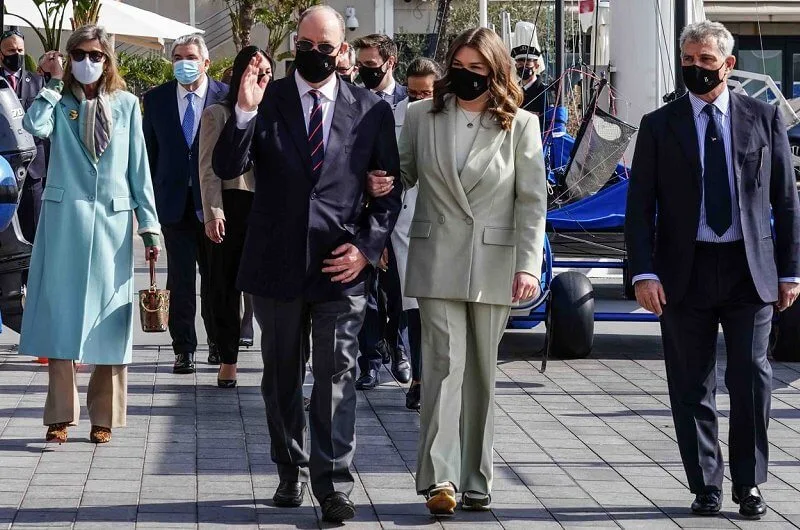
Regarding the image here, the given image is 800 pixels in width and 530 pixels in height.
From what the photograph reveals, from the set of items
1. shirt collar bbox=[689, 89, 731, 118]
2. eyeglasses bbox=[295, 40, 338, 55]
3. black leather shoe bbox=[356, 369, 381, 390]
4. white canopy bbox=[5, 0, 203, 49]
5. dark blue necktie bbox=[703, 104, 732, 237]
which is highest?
white canopy bbox=[5, 0, 203, 49]

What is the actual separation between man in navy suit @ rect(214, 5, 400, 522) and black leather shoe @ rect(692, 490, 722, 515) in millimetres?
1353

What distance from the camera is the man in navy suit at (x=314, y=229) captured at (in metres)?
5.96

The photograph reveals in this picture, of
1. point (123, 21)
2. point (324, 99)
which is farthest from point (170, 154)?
point (123, 21)

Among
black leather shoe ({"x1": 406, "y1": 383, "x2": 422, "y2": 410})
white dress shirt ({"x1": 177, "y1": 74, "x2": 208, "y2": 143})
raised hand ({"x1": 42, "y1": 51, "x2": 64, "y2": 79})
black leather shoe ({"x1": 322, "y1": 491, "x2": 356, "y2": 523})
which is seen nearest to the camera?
A: black leather shoe ({"x1": 322, "y1": 491, "x2": 356, "y2": 523})

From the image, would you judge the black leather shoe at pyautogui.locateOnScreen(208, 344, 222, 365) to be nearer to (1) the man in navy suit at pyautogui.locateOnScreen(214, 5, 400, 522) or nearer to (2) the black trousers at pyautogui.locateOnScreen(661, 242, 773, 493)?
(1) the man in navy suit at pyautogui.locateOnScreen(214, 5, 400, 522)

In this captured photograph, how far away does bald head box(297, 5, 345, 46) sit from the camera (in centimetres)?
598

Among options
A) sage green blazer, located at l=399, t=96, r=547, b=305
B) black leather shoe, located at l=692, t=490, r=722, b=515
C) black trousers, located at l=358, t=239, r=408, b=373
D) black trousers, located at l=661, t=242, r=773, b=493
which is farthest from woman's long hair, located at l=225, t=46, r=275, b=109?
black leather shoe, located at l=692, t=490, r=722, b=515

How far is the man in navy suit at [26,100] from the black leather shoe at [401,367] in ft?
8.44

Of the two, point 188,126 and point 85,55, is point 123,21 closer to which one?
point 188,126

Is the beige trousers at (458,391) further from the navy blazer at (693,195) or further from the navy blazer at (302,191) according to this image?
the navy blazer at (693,195)

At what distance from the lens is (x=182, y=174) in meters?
9.48

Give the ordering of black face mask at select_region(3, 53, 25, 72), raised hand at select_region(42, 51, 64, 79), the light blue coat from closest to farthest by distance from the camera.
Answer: the light blue coat → raised hand at select_region(42, 51, 64, 79) → black face mask at select_region(3, 53, 25, 72)

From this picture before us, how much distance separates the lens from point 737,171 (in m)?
6.12

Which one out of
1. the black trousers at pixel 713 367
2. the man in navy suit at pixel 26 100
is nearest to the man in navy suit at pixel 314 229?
the black trousers at pixel 713 367
